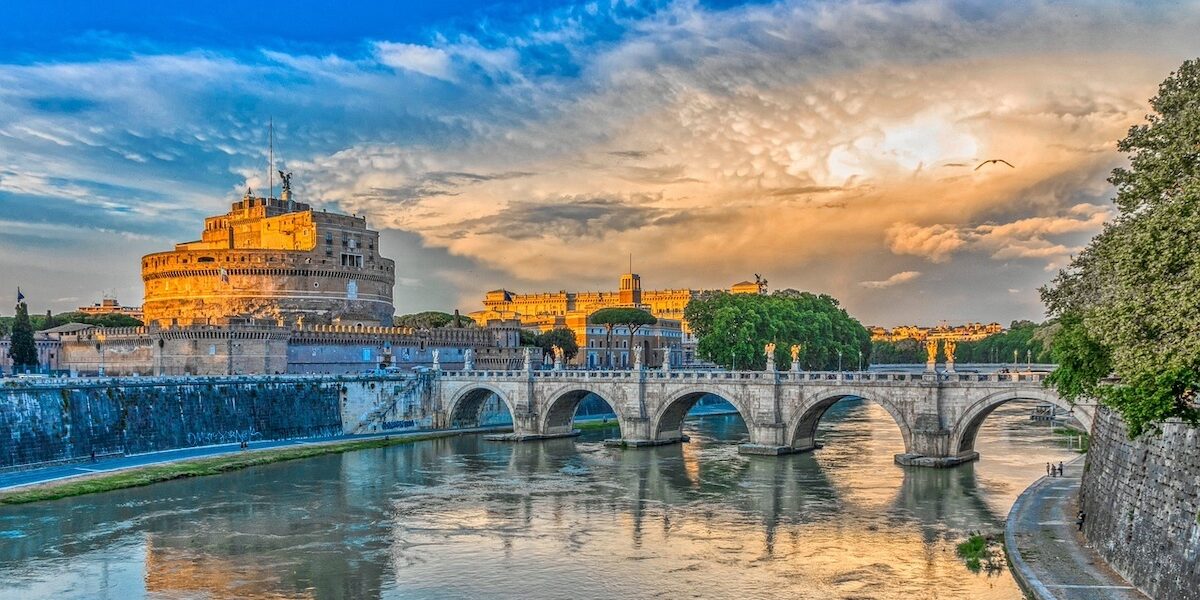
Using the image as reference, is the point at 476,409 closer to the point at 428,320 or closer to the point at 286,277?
the point at 286,277

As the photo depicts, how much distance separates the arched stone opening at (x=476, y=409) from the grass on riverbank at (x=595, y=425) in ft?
16.2

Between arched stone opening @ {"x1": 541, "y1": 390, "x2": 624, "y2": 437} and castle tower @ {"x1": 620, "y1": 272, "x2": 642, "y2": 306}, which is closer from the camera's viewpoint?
arched stone opening @ {"x1": 541, "y1": 390, "x2": 624, "y2": 437}

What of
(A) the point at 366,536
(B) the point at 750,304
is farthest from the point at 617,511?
(B) the point at 750,304

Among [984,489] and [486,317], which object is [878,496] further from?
[486,317]

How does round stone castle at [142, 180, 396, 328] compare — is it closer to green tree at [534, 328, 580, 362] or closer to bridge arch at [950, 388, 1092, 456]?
green tree at [534, 328, 580, 362]

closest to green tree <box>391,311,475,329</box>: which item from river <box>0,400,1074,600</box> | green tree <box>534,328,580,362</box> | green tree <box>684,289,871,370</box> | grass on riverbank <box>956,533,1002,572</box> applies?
green tree <box>534,328,580,362</box>

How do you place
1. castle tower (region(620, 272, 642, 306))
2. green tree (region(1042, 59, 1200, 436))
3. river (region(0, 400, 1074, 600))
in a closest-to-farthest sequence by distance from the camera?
green tree (region(1042, 59, 1200, 436))
river (region(0, 400, 1074, 600))
castle tower (region(620, 272, 642, 306))

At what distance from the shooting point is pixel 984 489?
136ft

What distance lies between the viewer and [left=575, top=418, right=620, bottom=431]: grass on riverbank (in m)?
70.7

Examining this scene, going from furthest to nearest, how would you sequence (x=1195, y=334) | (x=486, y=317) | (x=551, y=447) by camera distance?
(x=486, y=317) < (x=551, y=447) < (x=1195, y=334)

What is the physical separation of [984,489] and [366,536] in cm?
2420

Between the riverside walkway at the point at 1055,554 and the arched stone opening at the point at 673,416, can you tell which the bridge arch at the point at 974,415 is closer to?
the riverside walkway at the point at 1055,554

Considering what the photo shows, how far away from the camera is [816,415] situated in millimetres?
54438

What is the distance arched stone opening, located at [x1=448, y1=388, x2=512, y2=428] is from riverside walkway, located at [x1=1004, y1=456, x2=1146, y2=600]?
40225mm
